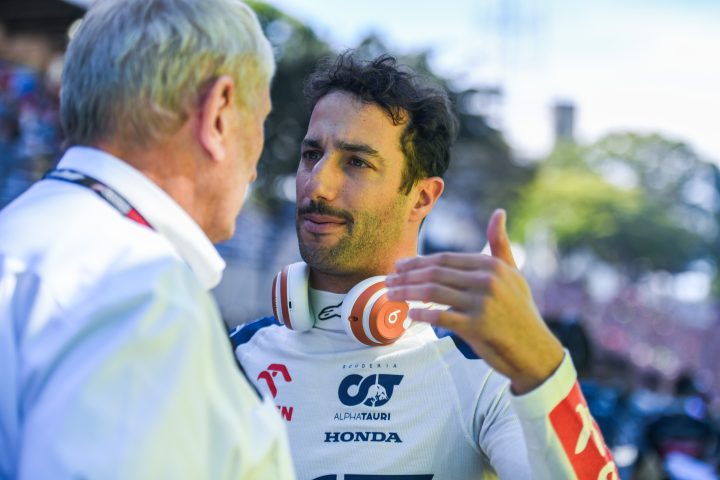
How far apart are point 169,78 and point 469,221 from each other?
3198 cm

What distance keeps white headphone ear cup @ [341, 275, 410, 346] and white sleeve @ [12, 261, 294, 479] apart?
4.02ft

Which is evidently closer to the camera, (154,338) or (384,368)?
(154,338)

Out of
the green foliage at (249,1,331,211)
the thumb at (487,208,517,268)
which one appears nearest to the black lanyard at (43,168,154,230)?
the thumb at (487,208,517,268)

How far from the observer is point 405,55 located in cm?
1731

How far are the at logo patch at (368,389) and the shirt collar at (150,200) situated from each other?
1172 millimetres

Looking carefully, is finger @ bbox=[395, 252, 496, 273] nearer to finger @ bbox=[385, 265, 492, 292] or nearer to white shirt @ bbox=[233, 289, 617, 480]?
finger @ bbox=[385, 265, 492, 292]

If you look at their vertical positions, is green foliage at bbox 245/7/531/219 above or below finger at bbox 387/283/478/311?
below

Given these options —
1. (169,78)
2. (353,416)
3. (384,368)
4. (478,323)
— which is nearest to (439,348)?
(384,368)

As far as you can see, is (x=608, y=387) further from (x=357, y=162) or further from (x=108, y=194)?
(x=108, y=194)

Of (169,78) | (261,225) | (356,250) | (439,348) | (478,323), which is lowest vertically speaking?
(261,225)

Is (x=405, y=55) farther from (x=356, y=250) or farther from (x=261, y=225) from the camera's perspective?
(x=356, y=250)

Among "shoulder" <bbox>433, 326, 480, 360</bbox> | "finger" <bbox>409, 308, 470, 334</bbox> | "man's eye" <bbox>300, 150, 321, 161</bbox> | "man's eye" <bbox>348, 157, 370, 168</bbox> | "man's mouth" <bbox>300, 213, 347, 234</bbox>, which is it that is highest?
"finger" <bbox>409, 308, 470, 334</bbox>

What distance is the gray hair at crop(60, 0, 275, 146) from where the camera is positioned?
1.45m

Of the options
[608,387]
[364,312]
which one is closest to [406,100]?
[364,312]
